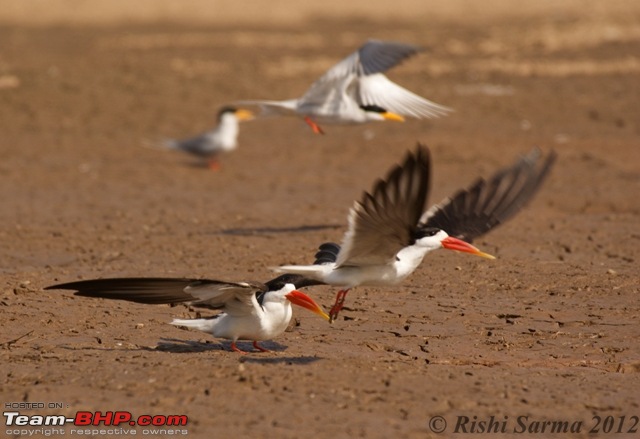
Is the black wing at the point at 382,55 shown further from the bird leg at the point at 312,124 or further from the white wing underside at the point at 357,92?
the bird leg at the point at 312,124

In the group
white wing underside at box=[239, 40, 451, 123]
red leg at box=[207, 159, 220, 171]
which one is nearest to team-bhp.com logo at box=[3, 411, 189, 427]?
white wing underside at box=[239, 40, 451, 123]

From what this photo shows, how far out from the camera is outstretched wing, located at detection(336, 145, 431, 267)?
20.9 ft

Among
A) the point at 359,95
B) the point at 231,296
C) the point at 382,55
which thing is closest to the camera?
the point at 231,296

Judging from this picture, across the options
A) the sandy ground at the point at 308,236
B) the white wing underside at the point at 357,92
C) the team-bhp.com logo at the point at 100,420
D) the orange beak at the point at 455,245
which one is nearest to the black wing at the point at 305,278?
the sandy ground at the point at 308,236

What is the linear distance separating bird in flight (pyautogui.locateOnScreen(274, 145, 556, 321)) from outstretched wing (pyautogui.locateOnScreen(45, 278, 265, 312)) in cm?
37

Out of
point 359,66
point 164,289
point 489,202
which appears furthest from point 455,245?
point 359,66

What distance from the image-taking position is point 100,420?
20.2 feet

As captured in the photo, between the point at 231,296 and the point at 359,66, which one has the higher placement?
the point at 359,66

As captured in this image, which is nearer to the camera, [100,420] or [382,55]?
[100,420]

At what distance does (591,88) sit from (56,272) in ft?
41.9

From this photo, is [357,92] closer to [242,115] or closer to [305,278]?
[305,278]

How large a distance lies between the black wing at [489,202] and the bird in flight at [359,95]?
3.50 meters

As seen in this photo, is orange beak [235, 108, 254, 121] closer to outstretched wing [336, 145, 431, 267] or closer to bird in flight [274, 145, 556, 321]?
bird in flight [274, 145, 556, 321]

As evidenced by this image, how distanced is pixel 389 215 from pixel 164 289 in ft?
4.75
